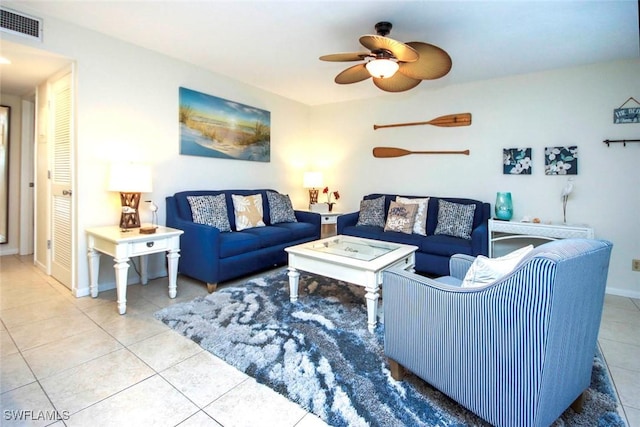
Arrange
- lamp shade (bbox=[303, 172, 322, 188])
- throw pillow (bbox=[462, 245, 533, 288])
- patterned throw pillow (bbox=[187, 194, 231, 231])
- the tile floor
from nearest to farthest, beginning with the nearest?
throw pillow (bbox=[462, 245, 533, 288]), the tile floor, patterned throw pillow (bbox=[187, 194, 231, 231]), lamp shade (bbox=[303, 172, 322, 188])

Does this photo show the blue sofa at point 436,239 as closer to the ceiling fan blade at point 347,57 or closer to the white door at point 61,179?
the ceiling fan blade at point 347,57

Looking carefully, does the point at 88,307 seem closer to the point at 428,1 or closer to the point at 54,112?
the point at 54,112

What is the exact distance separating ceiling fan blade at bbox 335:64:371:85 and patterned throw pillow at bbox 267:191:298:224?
75.2 inches

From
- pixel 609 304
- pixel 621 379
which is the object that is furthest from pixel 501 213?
pixel 621 379

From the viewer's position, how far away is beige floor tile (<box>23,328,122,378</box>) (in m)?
1.76

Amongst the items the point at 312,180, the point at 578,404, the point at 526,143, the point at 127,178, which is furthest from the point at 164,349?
the point at 526,143

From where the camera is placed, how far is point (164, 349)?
1.96 m

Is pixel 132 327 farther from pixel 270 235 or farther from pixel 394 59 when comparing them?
pixel 394 59

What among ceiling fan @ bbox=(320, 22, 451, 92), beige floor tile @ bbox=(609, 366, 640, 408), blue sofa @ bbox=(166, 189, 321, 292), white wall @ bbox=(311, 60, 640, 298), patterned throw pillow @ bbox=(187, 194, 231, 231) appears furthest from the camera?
patterned throw pillow @ bbox=(187, 194, 231, 231)

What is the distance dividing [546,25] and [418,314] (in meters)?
2.50

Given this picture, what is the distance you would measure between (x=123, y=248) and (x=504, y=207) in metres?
3.66

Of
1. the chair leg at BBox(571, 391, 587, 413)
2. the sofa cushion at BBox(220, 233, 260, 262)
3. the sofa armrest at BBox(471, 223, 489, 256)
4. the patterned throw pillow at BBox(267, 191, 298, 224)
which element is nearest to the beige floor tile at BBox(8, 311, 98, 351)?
the sofa cushion at BBox(220, 233, 260, 262)

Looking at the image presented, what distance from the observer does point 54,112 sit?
302cm

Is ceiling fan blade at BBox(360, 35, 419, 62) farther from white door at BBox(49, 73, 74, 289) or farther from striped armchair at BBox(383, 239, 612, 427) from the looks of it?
white door at BBox(49, 73, 74, 289)
